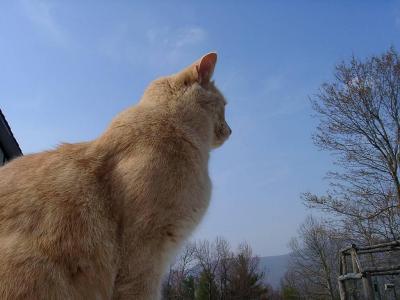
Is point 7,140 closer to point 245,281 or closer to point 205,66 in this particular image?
point 205,66

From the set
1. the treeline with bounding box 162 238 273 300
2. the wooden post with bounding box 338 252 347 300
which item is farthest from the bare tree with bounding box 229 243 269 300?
the wooden post with bounding box 338 252 347 300

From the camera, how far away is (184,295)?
4559cm

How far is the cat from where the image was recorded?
207 cm

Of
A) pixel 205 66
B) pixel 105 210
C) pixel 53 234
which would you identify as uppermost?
pixel 205 66

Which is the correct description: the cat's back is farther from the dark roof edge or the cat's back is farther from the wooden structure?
the dark roof edge

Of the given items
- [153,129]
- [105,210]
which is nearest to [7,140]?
[153,129]

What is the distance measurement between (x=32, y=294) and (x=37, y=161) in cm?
113

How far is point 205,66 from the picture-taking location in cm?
373

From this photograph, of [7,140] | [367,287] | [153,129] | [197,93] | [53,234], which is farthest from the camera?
[7,140]

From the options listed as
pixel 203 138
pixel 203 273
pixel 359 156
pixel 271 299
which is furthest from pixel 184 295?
pixel 203 138

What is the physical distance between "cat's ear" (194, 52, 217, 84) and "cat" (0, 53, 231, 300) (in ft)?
2.82

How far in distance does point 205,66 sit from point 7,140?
27.9 ft

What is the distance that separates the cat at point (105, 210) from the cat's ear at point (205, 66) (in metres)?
0.86

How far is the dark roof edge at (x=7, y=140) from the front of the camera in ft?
31.2
